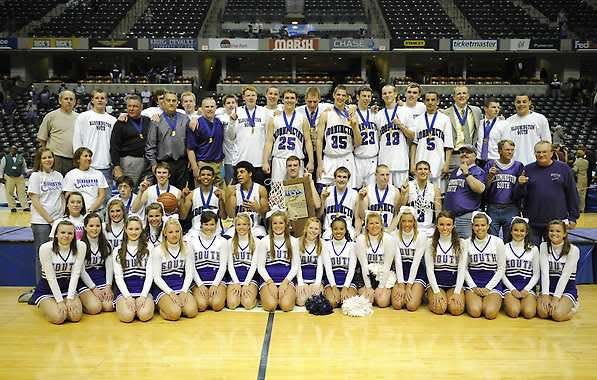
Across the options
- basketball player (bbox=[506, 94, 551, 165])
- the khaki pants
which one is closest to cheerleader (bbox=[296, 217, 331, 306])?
basketball player (bbox=[506, 94, 551, 165])

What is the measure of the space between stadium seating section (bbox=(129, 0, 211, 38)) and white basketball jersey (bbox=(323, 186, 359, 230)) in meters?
18.8

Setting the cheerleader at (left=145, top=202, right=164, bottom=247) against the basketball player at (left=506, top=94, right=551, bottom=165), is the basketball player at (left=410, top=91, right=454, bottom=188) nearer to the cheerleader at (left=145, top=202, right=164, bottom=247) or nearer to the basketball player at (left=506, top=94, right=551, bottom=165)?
the basketball player at (left=506, top=94, right=551, bottom=165)

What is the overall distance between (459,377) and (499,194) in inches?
97.8

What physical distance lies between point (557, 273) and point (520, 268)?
34 cm

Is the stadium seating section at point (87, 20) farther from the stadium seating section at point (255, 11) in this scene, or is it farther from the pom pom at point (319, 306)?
the pom pom at point (319, 306)

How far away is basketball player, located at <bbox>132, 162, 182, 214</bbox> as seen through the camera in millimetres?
5910

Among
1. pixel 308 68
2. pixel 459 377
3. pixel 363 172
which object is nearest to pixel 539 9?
pixel 308 68

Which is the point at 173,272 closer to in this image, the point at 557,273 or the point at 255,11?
the point at 557,273

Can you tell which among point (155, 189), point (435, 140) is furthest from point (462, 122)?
point (155, 189)

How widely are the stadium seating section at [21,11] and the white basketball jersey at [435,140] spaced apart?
22.8 meters

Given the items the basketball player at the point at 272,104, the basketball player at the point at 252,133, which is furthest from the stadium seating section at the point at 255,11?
the basketball player at the point at 252,133

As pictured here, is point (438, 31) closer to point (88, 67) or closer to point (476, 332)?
point (88, 67)

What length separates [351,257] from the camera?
5.71 metres

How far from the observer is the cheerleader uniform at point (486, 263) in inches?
216
